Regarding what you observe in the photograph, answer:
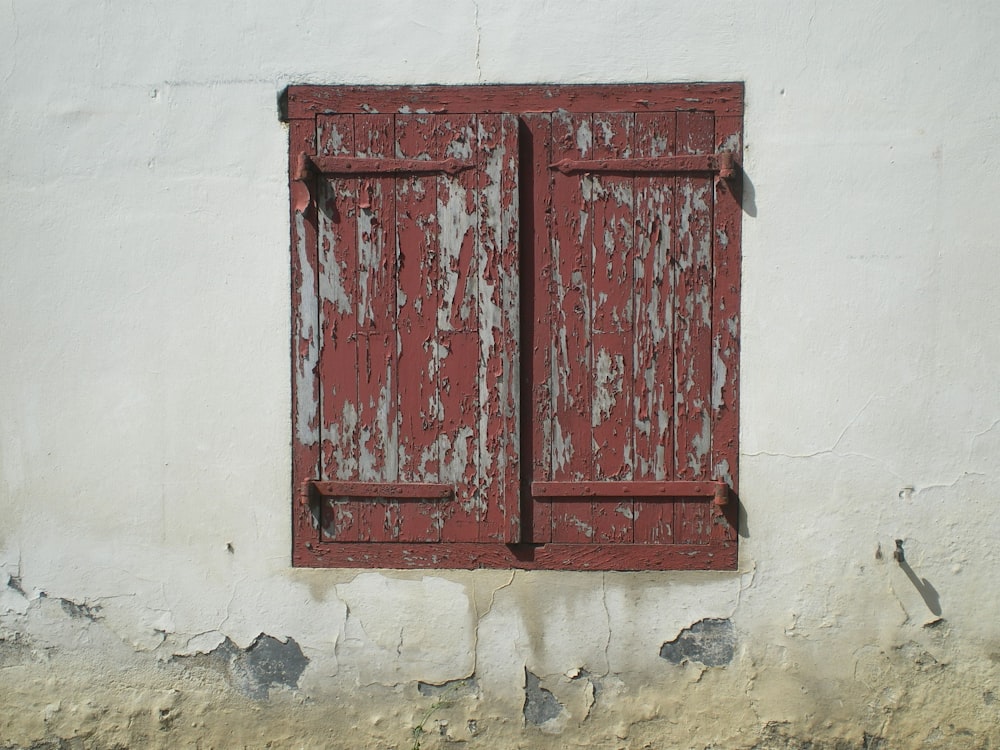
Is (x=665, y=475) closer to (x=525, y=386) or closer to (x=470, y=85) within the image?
(x=525, y=386)

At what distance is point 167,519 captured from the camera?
288cm

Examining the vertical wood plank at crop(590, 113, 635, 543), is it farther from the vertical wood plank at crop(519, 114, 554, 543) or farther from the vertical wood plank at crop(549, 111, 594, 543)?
the vertical wood plank at crop(519, 114, 554, 543)

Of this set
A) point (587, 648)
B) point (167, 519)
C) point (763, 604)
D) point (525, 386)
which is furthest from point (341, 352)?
point (763, 604)

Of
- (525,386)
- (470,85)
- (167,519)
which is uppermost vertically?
(470,85)

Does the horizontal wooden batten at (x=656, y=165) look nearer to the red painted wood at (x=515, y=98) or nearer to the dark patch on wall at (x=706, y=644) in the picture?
the red painted wood at (x=515, y=98)

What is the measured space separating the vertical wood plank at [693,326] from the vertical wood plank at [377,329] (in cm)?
94

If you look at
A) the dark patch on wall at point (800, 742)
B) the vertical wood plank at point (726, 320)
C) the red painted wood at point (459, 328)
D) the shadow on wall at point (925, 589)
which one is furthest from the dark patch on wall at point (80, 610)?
the shadow on wall at point (925, 589)

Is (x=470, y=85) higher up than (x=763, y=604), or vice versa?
(x=470, y=85)

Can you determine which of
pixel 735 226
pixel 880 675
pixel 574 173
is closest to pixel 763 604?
pixel 880 675

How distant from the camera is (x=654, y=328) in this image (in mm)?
2797

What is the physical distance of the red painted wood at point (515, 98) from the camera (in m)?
2.76

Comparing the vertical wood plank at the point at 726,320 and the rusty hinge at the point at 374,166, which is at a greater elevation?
the rusty hinge at the point at 374,166

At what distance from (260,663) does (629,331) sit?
168 cm

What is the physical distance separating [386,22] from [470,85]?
342mm
